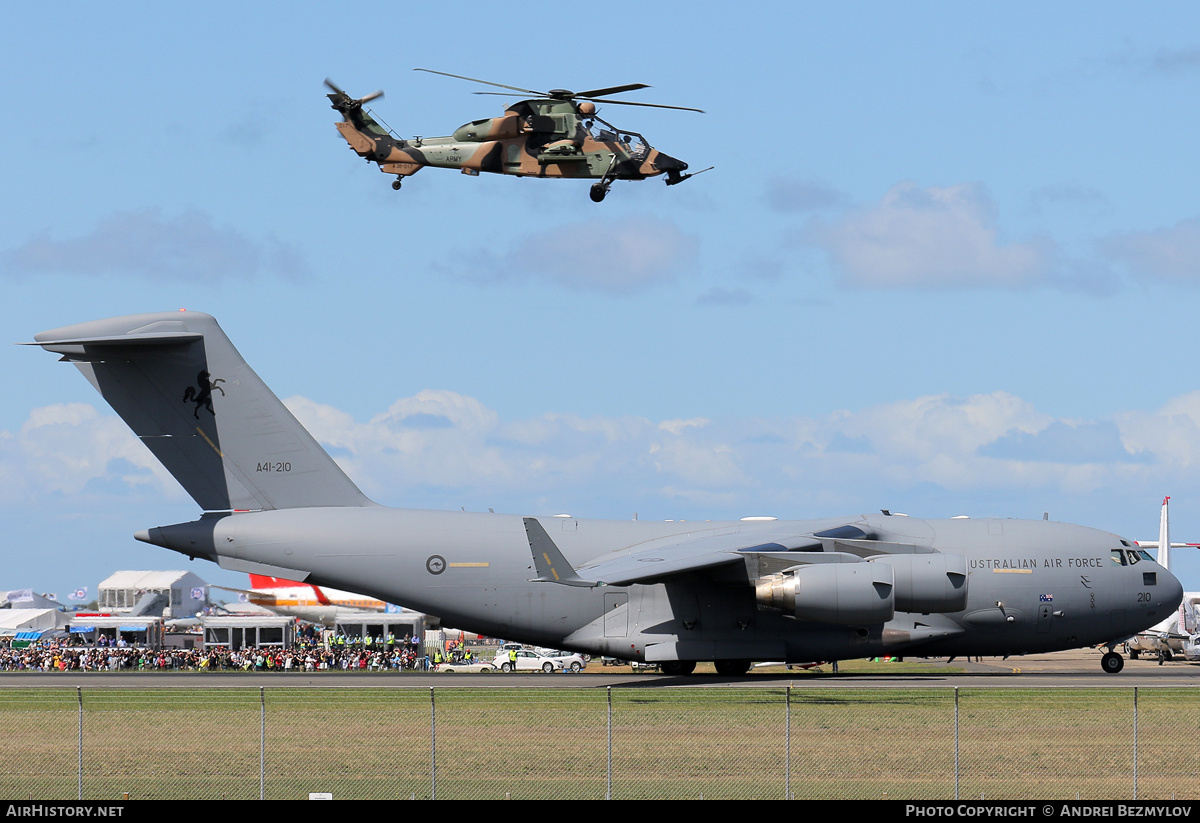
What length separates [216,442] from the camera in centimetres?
2508

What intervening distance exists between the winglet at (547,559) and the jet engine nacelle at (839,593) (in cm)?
360

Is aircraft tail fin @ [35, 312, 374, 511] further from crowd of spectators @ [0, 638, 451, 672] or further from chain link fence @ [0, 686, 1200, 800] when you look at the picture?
crowd of spectators @ [0, 638, 451, 672]

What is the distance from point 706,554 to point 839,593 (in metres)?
2.49

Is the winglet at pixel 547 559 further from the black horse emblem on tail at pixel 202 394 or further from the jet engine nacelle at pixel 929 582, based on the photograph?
the black horse emblem on tail at pixel 202 394

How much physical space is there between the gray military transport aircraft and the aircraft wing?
57mm

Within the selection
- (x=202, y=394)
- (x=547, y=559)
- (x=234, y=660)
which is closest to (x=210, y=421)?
(x=202, y=394)

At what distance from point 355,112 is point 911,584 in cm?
1394

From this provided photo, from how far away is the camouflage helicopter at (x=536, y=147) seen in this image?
24422 millimetres

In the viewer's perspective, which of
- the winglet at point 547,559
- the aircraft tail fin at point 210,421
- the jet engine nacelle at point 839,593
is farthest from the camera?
the aircraft tail fin at point 210,421

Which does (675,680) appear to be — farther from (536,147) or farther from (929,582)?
(536,147)

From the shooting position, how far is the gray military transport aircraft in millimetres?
23875

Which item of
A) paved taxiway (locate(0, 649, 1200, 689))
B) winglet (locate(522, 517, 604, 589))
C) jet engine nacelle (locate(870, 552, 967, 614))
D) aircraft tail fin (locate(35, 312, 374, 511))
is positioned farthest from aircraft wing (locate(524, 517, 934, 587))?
aircraft tail fin (locate(35, 312, 374, 511))

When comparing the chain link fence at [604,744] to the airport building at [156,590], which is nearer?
the chain link fence at [604,744]

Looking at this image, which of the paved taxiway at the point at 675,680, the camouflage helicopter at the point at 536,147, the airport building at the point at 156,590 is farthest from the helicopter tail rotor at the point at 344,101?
the airport building at the point at 156,590
